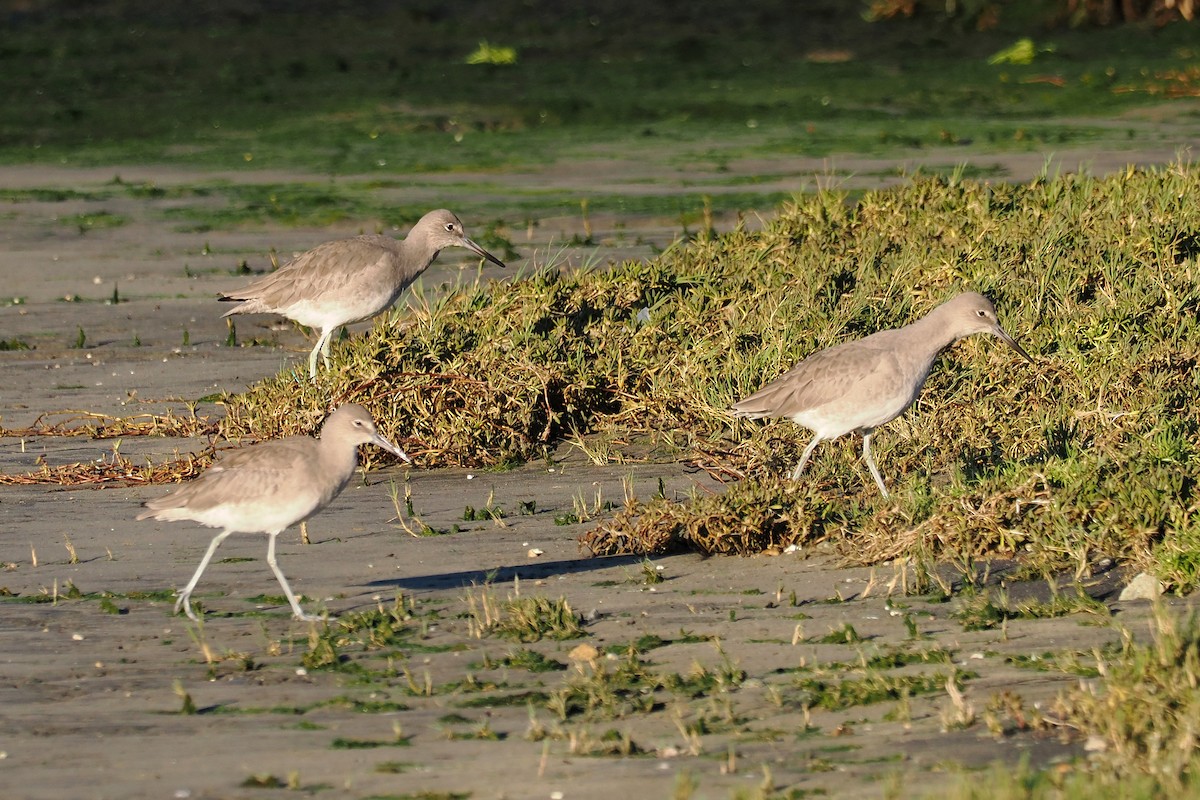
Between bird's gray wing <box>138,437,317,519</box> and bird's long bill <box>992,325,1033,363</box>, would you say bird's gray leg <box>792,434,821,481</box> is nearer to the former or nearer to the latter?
bird's long bill <box>992,325,1033,363</box>

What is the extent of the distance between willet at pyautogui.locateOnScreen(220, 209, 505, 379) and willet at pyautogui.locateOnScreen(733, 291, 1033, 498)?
3618 mm

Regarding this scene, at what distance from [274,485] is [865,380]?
2871mm

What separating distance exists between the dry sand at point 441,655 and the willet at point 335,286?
4.18ft

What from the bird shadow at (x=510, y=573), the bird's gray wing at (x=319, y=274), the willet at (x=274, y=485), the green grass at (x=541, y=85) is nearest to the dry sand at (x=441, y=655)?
the bird shadow at (x=510, y=573)

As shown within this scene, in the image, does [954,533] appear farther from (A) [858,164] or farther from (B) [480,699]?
(A) [858,164]

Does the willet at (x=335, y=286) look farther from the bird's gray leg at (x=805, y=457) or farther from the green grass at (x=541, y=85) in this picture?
the green grass at (x=541, y=85)

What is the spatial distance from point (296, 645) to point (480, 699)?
1035mm

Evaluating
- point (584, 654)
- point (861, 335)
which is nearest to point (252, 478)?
point (584, 654)

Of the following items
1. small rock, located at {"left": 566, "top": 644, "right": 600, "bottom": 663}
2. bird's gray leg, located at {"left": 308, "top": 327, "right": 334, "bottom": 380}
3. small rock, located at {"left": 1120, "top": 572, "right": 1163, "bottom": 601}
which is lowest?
small rock, located at {"left": 1120, "top": 572, "right": 1163, "bottom": 601}

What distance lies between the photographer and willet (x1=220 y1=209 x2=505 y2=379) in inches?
509

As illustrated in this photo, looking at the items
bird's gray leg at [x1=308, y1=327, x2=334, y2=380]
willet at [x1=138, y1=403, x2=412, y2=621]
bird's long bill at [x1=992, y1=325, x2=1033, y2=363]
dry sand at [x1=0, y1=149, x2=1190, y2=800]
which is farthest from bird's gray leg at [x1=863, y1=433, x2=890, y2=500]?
bird's gray leg at [x1=308, y1=327, x2=334, y2=380]

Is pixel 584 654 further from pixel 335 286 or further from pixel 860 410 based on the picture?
pixel 335 286

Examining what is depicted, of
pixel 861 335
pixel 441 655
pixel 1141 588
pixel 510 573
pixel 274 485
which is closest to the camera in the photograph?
pixel 441 655

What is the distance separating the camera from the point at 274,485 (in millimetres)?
8250
